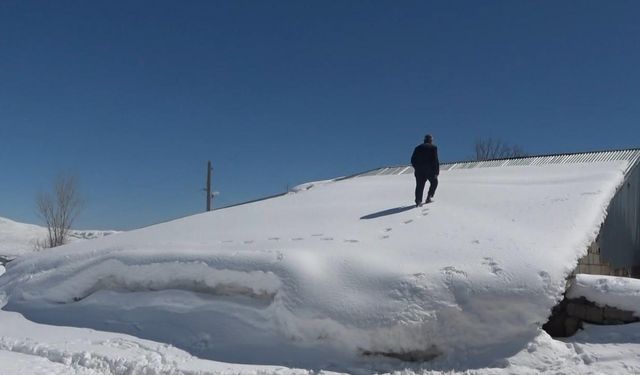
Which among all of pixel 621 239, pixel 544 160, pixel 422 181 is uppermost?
pixel 544 160

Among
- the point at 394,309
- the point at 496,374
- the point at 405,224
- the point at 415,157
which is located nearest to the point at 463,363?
the point at 496,374

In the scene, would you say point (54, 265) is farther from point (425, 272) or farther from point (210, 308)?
point (425, 272)

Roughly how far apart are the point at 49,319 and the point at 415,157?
7.12 m

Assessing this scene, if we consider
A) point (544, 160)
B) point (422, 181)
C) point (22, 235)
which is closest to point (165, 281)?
point (422, 181)

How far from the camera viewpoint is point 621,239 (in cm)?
1030

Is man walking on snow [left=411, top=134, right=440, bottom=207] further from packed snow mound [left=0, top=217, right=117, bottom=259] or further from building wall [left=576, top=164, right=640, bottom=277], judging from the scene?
packed snow mound [left=0, top=217, right=117, bottom=259]

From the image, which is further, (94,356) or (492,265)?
(94,356)

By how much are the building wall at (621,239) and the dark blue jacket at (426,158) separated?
Answer: 3.08 m

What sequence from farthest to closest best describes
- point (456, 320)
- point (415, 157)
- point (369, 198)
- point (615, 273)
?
point (369, 198) → point (615, 273) → point (415, 157) → point (456, 320)

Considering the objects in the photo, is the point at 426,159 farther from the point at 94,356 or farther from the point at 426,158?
the point at 94,356

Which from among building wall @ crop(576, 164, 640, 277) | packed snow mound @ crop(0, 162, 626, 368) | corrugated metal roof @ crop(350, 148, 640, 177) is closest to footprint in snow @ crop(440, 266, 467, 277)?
packed snow mound @ crop(0, 162, 626, 368)

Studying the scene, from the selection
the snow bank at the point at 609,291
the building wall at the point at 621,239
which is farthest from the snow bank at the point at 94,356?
the building wall at the point at 621,239

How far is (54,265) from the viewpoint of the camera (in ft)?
30.0

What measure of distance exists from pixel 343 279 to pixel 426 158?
4123mm
